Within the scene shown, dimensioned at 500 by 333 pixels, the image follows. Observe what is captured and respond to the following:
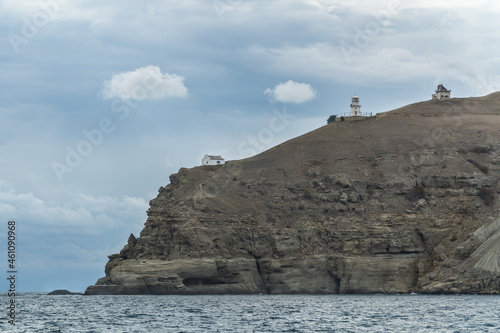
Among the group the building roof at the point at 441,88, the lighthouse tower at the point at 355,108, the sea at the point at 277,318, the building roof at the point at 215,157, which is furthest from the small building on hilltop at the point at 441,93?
the sea at the point at 277,318

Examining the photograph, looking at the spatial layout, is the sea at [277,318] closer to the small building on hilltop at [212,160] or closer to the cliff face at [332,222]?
the cliff face at [332,222]

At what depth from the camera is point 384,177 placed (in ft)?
491

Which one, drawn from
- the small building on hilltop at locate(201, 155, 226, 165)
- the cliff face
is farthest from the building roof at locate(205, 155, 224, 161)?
the cliff face

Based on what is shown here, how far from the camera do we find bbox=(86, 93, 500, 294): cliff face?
123250mm

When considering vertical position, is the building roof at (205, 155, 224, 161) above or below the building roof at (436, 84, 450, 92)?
below

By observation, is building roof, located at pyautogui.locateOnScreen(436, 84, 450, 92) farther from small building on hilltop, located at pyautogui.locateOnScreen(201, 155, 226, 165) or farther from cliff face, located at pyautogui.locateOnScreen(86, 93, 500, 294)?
small building on hilltop, located at pyautogui.locateOnScreen(201, 155, 226, 165)

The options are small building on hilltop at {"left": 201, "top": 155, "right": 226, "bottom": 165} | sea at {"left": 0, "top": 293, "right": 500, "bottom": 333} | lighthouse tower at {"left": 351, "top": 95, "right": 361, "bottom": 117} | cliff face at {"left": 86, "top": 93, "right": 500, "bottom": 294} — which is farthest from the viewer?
lighthouse tower at {"left": 351, "top": 95, "right": 361, "bottom": 117}

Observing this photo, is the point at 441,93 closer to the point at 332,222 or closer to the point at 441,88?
the point at 441,88

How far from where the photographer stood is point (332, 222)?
138 metres

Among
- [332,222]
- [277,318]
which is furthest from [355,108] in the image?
[277,318]

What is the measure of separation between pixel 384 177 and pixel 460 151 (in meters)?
18.8

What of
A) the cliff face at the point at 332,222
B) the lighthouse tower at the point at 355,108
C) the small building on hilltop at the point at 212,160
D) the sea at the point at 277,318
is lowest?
the sea at the point at 277,318

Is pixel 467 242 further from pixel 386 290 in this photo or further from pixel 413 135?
pixel 413 135

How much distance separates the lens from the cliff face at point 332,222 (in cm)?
12325
